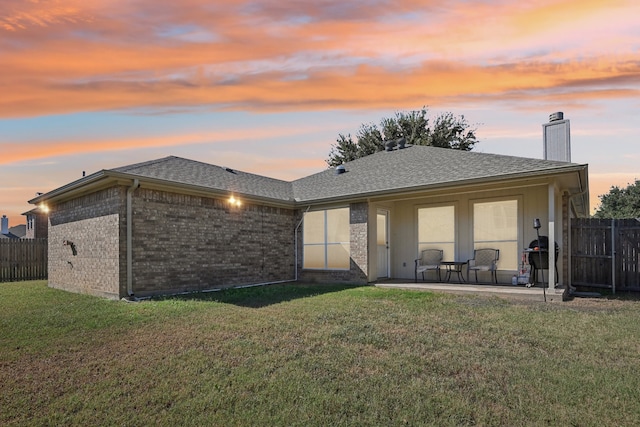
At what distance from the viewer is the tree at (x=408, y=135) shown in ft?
93.3

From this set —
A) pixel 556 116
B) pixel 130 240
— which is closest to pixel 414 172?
pixel 556 116

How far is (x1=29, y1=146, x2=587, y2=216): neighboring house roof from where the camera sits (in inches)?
334

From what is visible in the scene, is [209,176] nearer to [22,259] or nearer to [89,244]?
[89,244]

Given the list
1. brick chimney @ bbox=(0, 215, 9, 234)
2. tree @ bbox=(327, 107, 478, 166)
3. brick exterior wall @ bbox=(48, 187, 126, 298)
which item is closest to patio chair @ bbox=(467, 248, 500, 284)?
brick exterior wall @ bbox=(48, 187, 126, 298)

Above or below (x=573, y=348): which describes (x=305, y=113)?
above

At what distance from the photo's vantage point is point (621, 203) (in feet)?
112

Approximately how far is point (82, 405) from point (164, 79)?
20.6 ft

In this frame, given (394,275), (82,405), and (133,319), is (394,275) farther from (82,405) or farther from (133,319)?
(82,405)

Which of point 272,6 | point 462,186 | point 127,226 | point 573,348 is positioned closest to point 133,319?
point 127,226

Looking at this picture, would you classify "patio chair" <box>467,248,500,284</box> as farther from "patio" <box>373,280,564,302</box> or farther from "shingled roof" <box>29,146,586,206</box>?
"shingled roof" <box>29,146,586,206</box>

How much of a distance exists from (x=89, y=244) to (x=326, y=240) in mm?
6343

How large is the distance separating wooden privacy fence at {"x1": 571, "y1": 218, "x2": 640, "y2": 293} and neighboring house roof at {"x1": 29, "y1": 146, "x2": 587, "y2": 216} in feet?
4.29

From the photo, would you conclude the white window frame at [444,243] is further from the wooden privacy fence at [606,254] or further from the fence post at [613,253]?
the fence post at [613,253]

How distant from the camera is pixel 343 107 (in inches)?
353
